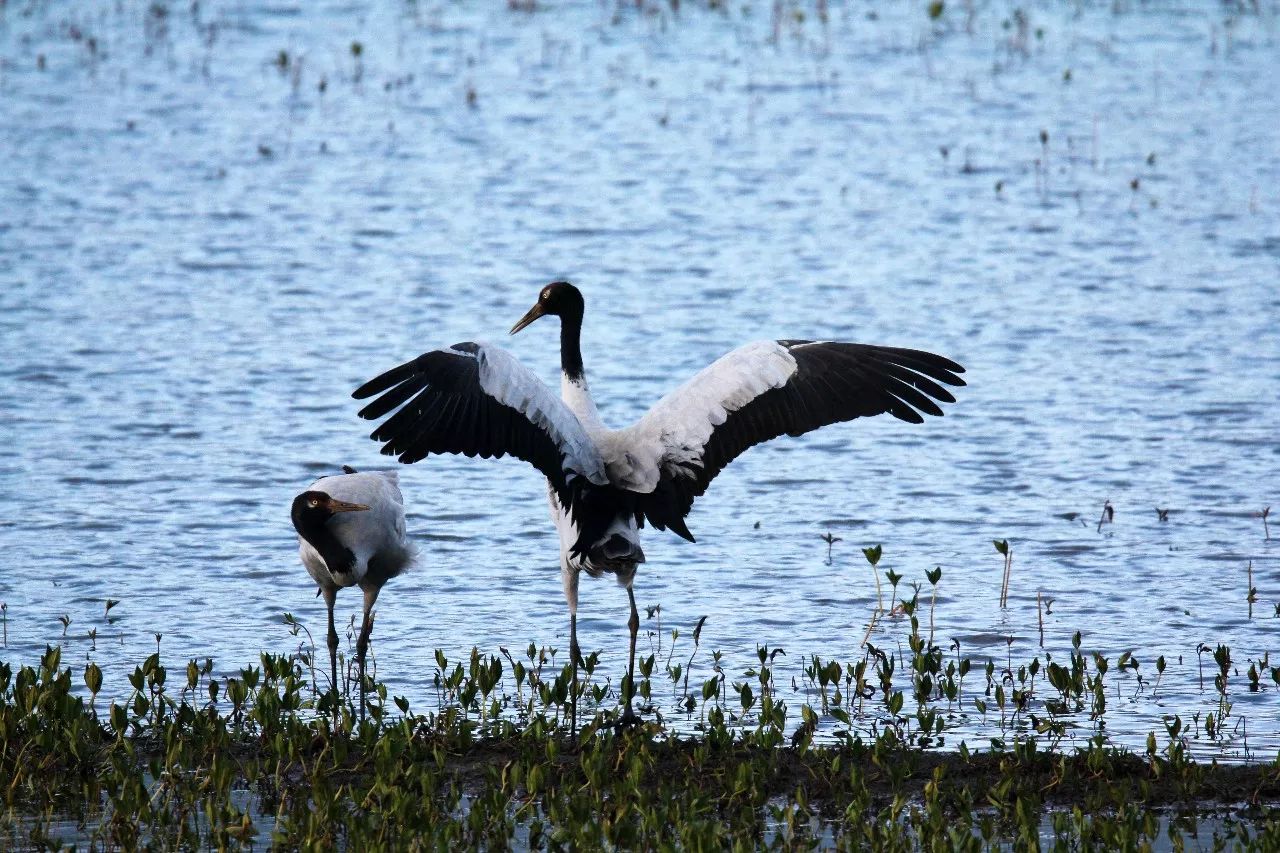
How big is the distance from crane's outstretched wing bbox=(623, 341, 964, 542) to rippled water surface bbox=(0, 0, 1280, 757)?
3.24ft

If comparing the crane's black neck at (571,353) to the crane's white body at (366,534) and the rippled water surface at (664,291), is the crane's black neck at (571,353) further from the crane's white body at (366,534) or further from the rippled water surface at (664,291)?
the rippled water surface at (664,291)

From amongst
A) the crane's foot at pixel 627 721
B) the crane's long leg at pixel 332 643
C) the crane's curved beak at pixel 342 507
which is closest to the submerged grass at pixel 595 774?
the crane's foot at pixel 627 721

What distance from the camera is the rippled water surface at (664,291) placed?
31.6ft

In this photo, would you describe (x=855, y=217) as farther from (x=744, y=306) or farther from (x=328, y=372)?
(x=328, y=372)

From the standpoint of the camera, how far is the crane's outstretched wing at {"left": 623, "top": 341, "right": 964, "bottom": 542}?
25.8 feet

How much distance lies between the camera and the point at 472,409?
24.9ft

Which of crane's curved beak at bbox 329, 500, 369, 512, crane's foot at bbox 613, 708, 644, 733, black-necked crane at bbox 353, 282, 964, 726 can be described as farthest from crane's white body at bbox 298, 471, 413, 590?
crane's foot at bbox 613, 708, 644, 733

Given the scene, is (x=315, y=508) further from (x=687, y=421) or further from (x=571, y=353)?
(x=687, y=421)

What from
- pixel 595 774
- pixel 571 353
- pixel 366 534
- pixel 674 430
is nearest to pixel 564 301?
pixel 571 353

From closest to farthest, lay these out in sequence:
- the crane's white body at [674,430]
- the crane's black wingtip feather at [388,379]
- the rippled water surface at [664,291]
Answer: the crane's black wingtip feather at [388,379], the crane's white body at [674,430], the rippled water surface at [664,291]

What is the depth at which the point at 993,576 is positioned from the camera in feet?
32.4

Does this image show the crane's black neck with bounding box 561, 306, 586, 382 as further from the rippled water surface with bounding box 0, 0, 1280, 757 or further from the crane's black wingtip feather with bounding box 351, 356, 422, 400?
the rippled water surface with bounding box 0, 0, 1280, 757

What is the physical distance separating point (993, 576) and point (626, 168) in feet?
36.5

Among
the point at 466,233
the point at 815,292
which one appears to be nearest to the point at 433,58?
the point at 466,233
